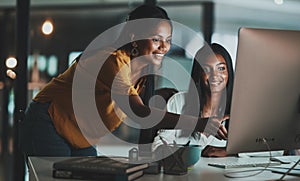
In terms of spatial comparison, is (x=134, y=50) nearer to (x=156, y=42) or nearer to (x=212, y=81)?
(x=156, y=42)

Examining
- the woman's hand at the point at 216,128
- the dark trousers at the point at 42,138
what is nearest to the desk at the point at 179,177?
the woman's hand at the point at 216,128

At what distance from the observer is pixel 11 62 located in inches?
150

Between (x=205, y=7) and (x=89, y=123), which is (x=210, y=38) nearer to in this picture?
(x=205, y=7)

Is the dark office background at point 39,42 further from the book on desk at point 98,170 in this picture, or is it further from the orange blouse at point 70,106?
the book on desk at point 98,170

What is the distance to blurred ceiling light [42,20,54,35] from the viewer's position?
391 cm

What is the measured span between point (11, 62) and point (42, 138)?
4.12 ft

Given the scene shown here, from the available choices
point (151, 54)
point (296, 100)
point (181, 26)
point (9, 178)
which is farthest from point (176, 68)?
point (296, 100)

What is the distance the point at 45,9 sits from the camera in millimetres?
3910

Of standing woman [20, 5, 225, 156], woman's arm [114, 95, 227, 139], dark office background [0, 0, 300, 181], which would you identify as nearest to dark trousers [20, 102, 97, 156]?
standing woman [20, 5, 225, 156]

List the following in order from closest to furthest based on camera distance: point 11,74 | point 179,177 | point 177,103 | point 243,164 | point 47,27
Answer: point 179,177 < point 243,164 < point 177,103 < point 11,74 < point 47,27

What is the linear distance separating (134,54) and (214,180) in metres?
1.15

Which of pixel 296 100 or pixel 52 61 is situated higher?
pixel 52 61

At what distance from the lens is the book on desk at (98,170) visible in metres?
1.68

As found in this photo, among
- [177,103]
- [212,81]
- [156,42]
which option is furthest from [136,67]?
[212,81]
